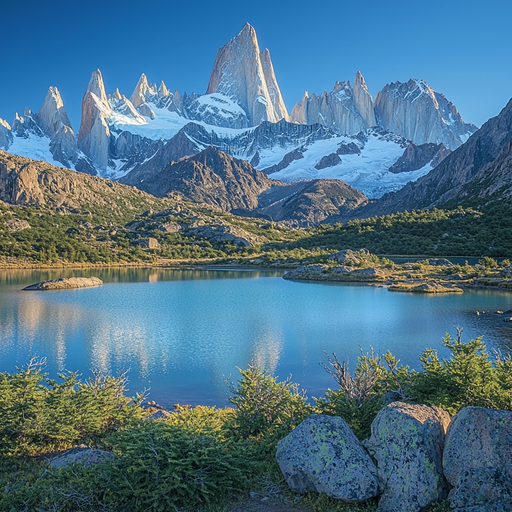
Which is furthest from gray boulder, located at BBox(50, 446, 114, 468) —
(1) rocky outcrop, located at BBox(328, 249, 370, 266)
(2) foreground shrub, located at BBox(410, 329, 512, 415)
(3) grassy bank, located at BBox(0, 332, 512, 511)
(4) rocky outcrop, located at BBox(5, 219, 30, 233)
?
(4) rocky outcrop, located at BBox(5, 219, 30, 233)

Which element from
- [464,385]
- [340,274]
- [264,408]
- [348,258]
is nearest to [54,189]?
[348,258]

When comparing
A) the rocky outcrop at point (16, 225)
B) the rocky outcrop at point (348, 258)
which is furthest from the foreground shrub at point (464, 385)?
the rocky outcrop at point (16, 225)

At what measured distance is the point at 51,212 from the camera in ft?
405

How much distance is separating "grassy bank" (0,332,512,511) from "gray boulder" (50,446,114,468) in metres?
0.24

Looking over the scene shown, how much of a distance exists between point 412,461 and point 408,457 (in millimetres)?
89

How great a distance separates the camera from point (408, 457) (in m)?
8.22

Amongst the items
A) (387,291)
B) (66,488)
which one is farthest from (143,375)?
Answer: (387,291)

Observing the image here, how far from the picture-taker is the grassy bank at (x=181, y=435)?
27.3 feet

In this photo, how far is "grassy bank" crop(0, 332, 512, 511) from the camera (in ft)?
27.3

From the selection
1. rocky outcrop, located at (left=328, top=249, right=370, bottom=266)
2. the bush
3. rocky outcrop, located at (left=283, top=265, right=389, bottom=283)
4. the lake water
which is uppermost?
rocky outcrop, located at (left=328, top=249, right=370, bottom=266)

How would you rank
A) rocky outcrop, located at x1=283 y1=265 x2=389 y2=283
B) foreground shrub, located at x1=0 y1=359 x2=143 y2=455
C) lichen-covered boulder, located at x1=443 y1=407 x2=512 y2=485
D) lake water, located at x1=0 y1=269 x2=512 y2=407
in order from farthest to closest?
rocky outcrop, located at x1=283 y1=265 x2=389 y2=283 → lake water, located at x1=0 y1=269 x2=512 y2=407 → foreground shrub, located at x1=0 y1=359 x2=143 y2=455 → lichen-covered boulder, located at x1=443 y1=407 x2=512 y2=485

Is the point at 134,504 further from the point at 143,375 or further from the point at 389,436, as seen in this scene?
the point at 143,375

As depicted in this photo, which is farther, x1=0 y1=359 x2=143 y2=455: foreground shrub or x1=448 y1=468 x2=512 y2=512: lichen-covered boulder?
x1=0 y1=359 x2=143 y2=455: foreground shrub

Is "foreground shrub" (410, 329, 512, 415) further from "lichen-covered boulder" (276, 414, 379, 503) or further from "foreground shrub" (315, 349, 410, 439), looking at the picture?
"lichen-covered boulder" (276, 414, 379, 503)
